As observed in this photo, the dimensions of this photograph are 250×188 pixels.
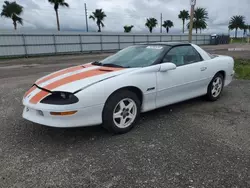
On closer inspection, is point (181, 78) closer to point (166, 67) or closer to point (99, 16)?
point (166, 67)

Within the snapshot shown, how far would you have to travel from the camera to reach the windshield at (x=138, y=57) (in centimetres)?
339

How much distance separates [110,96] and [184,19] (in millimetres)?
69366

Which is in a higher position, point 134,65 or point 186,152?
point 134,65

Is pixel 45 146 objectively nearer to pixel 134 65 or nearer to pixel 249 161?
pixel 134 65

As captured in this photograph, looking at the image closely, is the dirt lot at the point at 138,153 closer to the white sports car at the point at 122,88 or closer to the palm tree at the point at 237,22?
the white sports car at the point at 122,88

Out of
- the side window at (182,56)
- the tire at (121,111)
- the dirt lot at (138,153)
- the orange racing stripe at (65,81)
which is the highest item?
the side window at (182,56)

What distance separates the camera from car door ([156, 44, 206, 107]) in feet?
11.1

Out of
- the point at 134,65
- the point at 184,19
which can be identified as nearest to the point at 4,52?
the point at 134,65

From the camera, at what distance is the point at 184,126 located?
328cm

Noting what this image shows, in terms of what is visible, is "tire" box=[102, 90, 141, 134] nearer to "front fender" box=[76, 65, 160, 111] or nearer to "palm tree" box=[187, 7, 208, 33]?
"front fender" box=[76, 65, 160, 111]

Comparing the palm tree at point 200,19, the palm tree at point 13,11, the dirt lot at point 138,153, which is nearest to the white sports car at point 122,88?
the dirt lot at point 138,153

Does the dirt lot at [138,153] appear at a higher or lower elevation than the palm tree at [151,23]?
lower

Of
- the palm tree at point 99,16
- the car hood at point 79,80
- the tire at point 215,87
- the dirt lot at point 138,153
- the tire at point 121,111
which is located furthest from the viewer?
the palm tree at point 99,16

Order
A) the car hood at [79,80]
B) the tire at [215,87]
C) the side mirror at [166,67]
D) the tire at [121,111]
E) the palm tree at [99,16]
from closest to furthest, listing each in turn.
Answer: the car hood at [79,80]
the tire at [121,111]
the side mirror at [166,67]
the tire at [215,87]
the palm tree at [99,16]
